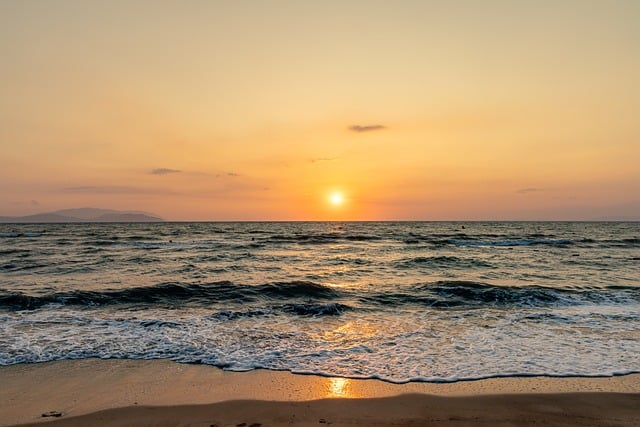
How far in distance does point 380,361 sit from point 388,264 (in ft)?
58.0

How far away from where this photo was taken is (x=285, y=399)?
20.9 ft

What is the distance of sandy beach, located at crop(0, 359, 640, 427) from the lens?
5.65m

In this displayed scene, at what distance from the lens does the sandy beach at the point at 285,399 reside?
223 inches

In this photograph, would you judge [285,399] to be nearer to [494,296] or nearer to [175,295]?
[175,295]

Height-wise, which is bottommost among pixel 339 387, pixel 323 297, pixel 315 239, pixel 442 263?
pixel 323 297

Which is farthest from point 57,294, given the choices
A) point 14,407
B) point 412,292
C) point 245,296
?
point 412,292

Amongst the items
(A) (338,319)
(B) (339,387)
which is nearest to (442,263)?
(A) (338,319)

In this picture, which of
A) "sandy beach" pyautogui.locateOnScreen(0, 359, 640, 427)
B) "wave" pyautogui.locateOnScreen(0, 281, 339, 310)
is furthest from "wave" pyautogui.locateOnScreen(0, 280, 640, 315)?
"sandy beach" pyautogui.locateOnScreen(0, 359, 640, 427)

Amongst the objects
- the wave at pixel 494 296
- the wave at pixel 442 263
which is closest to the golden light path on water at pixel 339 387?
the wave at pixel 494 296

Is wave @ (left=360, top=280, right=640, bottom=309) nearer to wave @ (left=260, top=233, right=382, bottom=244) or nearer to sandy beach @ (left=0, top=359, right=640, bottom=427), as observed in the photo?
sandy beach @ (left=0, top=359, right=640, bottom=427)

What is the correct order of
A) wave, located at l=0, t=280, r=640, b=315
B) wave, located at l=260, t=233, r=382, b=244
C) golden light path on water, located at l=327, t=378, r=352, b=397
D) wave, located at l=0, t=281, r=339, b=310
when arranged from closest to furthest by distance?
golden light path on water, located at l=327, t=378, r=352, b=397, wave, located at l=0, t=280, r=640, b=315, wave, located at l=0, t=281, r=339, b=310, wave, located at l=260, t=233, r=382, b=244

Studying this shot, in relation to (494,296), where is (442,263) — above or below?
above

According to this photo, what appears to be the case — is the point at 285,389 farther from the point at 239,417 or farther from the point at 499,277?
the point at 499,277

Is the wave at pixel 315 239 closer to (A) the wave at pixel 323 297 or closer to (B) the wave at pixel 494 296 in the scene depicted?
(A) the wave at pixel 323 297
